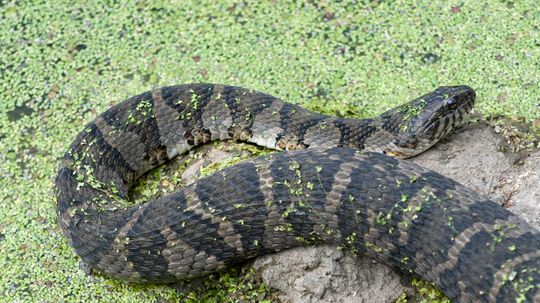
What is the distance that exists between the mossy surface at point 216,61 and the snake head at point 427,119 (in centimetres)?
41

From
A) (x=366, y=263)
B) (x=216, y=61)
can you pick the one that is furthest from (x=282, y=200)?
(x=216, y=61)

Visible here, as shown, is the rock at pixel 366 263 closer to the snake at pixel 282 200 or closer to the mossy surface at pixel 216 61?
the snake at pixel 282 200

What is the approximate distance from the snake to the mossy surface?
Answer: 1.59ft

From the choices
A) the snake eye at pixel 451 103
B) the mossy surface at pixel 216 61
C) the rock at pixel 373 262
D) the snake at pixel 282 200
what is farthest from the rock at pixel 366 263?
the mossy surface at pixel 216 61

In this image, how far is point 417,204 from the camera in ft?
16.2

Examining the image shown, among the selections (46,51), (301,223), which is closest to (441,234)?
(301,223)

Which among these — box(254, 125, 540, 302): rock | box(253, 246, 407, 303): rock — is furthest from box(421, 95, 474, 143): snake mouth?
box(253, 246, 407, 303): rock

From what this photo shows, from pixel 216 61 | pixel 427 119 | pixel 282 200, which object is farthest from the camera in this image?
pixel 216 61

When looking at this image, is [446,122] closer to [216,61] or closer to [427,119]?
[427,119]

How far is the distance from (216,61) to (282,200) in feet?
8.52

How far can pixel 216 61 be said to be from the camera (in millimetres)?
7477

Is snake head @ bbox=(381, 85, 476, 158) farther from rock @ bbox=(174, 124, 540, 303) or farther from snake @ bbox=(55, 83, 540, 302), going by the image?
rock @ bbox=(174, 124, 540, 303)

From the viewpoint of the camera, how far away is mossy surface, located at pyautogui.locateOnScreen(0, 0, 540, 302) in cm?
651

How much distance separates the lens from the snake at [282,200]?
478cm
